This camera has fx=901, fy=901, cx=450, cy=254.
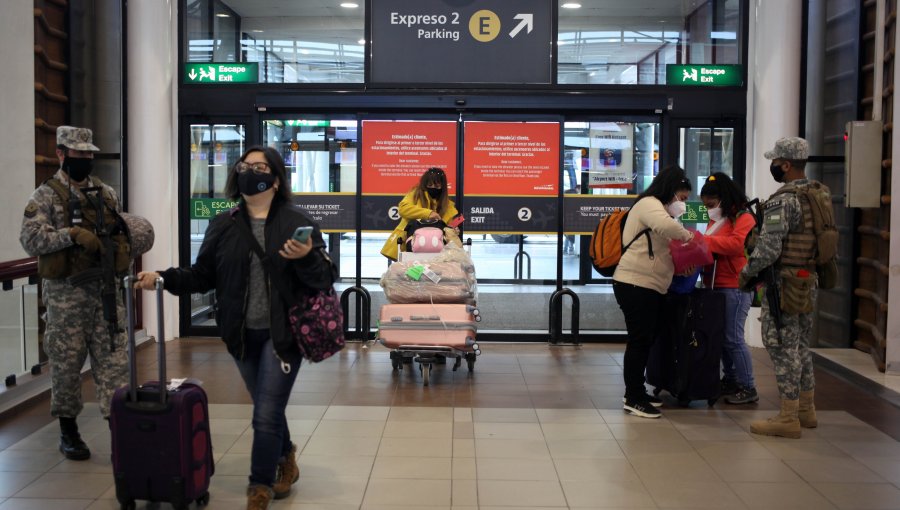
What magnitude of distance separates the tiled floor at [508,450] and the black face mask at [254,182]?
1.54 metres

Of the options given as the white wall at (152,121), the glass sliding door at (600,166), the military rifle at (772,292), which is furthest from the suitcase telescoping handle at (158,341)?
the glass sliding door at (600,166)

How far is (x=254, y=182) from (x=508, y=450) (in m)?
2.29

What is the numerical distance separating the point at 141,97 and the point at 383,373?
12.1 ft

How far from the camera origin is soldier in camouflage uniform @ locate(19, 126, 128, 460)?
4816 millimetres

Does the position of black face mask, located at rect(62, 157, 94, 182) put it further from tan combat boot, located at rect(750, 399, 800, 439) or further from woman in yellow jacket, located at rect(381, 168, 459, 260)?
tan combat boot, located at rect(750, 399, 800, 439)

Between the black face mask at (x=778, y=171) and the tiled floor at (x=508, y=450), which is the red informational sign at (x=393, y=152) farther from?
the black face mask at (x=778, y=171)

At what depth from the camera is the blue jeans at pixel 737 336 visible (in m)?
6.45

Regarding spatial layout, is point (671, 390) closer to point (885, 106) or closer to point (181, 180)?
point (885, 106)

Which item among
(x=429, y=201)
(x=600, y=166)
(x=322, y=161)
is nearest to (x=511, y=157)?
(x=600, y=166)

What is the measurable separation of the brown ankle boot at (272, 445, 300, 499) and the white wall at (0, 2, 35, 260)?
4.88 m

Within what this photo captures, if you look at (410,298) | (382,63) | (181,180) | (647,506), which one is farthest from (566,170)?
(647,506)

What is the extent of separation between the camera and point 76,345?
5.01 meters

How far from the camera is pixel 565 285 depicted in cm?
936

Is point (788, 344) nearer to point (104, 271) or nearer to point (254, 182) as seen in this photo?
point (254, 182)
